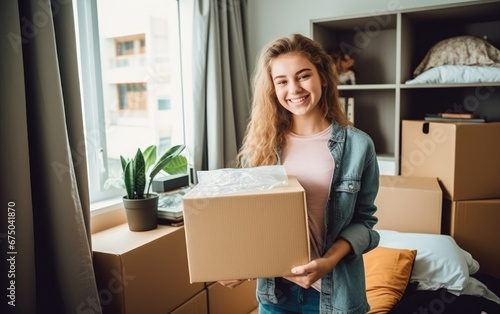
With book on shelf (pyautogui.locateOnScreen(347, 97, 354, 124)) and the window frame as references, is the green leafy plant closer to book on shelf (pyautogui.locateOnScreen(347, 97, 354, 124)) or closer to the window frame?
the window frame

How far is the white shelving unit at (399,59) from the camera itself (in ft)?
7.22

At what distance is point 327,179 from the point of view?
43.7 inches

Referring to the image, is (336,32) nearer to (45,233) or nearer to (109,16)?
(109,16)

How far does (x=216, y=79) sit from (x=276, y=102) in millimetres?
1224

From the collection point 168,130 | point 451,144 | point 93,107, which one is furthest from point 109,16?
point 451,144

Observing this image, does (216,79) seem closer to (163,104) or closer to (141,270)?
(163,104)

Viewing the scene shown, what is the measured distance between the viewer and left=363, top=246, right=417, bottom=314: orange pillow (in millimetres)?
1598

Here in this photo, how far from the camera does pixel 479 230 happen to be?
2029 millimetres

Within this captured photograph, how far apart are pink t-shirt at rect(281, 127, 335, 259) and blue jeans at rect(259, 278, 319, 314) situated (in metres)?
0.11

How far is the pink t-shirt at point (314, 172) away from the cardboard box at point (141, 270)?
78 centimetres

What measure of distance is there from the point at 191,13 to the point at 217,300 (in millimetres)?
1580

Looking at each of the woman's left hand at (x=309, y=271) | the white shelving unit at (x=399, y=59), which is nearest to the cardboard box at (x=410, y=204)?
the white shelving unit at (x=399, y=59)

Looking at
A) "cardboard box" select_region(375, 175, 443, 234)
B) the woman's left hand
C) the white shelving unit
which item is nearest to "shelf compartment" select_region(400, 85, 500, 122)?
the white shelving unit

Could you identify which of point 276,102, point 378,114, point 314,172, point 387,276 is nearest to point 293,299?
point 314,172
